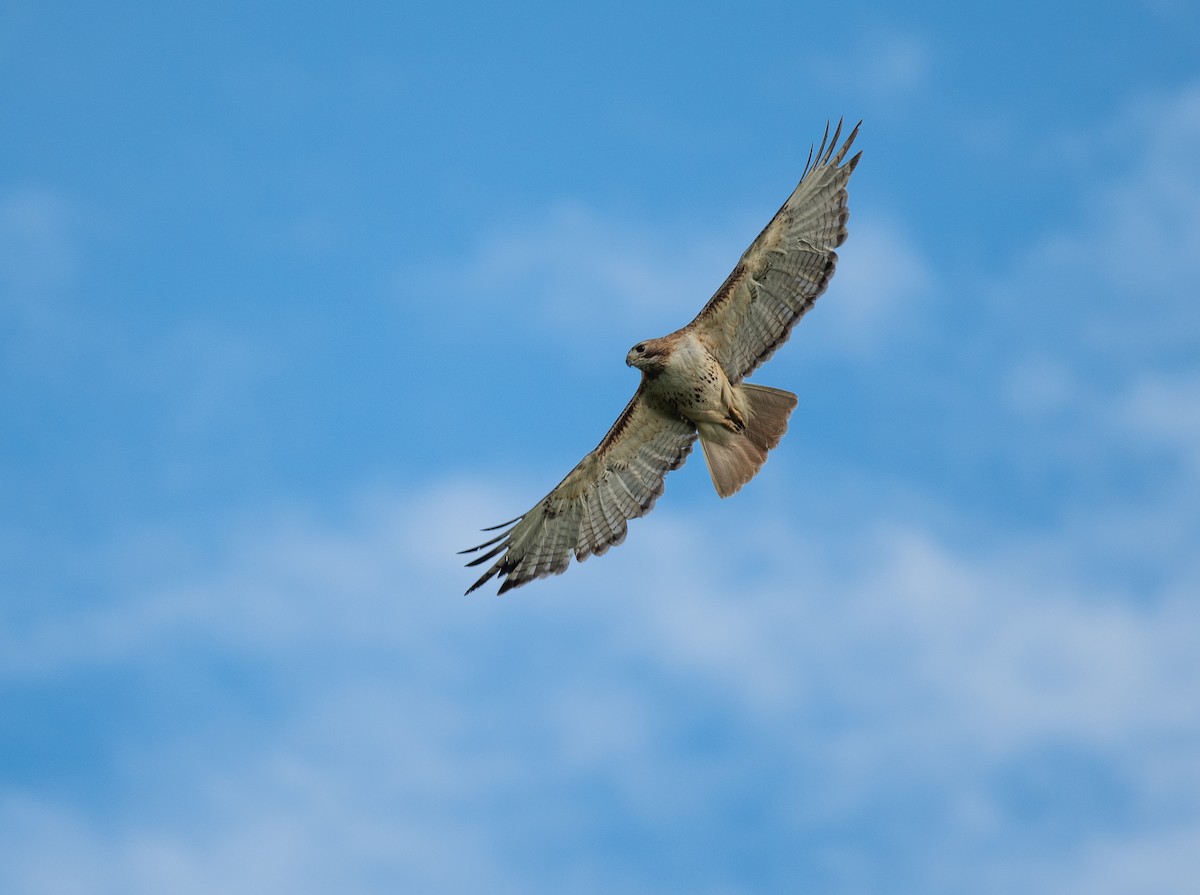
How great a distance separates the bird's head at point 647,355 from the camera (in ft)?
47.6

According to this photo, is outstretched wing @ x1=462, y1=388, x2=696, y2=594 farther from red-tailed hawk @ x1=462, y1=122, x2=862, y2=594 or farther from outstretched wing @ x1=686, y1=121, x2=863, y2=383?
outstretched wing @ x1=686, y1=121, x2=863, y2=383

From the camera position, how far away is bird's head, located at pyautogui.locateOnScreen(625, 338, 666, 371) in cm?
1452

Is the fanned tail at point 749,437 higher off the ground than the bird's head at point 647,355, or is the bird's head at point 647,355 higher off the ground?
the bird's head at point 647,355

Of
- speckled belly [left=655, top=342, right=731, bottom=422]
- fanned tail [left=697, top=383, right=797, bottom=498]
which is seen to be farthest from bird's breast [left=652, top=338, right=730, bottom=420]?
fanned tail [left=697, top=383, right=797, bottom=498]

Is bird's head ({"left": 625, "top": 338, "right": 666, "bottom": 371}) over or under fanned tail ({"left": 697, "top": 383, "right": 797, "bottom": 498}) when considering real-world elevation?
over

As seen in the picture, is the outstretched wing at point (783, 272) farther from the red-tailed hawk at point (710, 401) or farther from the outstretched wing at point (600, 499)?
Result: the outstretched wing at point (600, 499)

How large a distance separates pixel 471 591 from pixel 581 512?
119 centimetres

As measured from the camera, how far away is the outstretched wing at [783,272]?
47.5ft

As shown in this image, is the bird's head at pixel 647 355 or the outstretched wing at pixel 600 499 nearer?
the bird's head at pixel 647 355

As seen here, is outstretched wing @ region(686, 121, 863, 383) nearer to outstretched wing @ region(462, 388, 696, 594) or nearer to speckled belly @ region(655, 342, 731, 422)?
speckled belly @ region(655, 342, 731, 422)

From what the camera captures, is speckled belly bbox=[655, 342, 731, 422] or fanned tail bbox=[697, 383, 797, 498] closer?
speckled belly bbox=[655, 342, 731, 422]

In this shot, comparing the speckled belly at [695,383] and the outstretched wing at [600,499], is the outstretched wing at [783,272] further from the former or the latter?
the outstretched wing at [600,499]

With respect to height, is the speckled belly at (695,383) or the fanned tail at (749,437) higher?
the speckled belly at (695,383)

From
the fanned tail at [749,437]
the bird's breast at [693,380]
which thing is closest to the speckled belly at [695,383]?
the bird's breast at [693,380]
